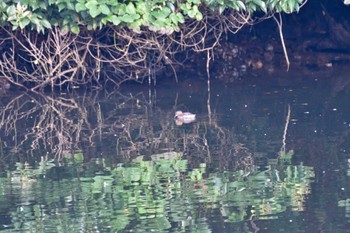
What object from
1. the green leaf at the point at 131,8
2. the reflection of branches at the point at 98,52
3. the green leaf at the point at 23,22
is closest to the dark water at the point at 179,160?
the reflection of branches at the point at 98,52

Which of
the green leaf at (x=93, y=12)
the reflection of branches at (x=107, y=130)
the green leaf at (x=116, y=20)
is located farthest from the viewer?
the green leaf at (x=116, y=20)

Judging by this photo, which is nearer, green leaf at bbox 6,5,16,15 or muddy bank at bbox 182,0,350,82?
green leaf at bbox 6,5,16,15

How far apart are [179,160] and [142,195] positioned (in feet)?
4.01

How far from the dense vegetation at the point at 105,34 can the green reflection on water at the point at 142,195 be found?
3.08 meters

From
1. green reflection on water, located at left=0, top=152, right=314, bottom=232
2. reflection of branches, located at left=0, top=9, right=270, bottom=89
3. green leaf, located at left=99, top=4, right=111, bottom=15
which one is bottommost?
green reflection on water, located at left=0, top=152, right=314, bottom=232

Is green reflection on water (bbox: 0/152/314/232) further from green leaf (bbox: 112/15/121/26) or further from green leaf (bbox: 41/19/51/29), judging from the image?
green leaf (bbox: 41/19/51/29)

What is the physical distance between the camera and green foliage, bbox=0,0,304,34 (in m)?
10.4

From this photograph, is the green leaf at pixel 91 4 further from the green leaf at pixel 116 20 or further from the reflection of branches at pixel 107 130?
the reflection of branches at pixel 107 130

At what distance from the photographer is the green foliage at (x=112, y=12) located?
10391mm

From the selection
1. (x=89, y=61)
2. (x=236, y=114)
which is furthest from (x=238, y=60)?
(x=236, y=114)

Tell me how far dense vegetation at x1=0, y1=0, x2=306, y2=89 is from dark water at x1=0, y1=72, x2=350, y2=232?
0.46 m

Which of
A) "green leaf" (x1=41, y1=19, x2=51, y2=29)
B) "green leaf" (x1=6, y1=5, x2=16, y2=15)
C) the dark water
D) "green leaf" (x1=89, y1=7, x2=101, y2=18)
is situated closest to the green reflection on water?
the dark water

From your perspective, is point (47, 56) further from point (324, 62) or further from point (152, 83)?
point (324, 62)

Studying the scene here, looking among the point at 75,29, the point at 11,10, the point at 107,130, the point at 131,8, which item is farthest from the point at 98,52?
the point at 107,130
